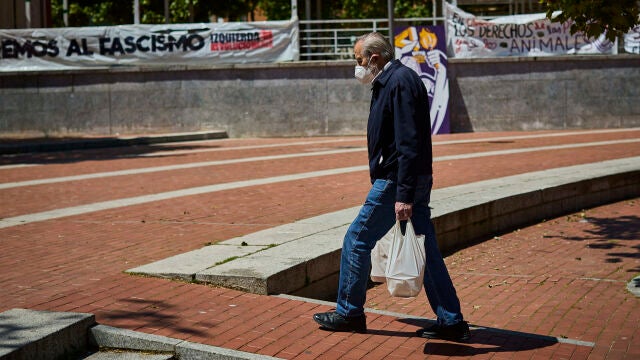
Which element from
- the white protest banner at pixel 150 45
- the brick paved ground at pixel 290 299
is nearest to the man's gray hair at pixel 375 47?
the brick paved ground at pixel 290 299

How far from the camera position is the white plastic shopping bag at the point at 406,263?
4.95 meters

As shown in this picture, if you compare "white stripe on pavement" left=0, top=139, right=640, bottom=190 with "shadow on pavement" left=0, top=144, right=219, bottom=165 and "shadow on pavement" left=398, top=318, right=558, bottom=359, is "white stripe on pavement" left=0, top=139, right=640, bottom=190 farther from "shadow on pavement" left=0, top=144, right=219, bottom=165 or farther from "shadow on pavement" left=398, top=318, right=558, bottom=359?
"shadow on pavement" left=398, top=318, right=558, bottom=359

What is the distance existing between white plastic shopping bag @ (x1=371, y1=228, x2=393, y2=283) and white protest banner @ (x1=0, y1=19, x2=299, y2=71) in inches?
769

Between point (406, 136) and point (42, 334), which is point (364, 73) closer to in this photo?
point (406, 136)

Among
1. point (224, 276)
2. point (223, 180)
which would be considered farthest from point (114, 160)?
point (224, 276)

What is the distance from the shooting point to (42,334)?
15.3 feet

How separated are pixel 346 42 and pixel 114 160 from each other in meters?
10.1

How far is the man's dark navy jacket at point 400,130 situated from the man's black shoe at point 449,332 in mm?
798

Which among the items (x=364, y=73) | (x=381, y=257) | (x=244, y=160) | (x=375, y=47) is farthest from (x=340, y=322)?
(x=244, y=160)

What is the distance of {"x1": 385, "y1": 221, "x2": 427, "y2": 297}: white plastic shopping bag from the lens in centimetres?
495

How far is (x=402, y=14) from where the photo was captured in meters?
51.1

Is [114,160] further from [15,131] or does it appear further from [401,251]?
[401,251]

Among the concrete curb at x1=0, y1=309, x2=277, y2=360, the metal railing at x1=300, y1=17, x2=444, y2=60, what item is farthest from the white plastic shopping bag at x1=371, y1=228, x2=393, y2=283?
the metal railing at x1=300, y1=17, x2=444, y2=60

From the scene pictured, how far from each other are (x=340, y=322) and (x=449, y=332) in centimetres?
62
